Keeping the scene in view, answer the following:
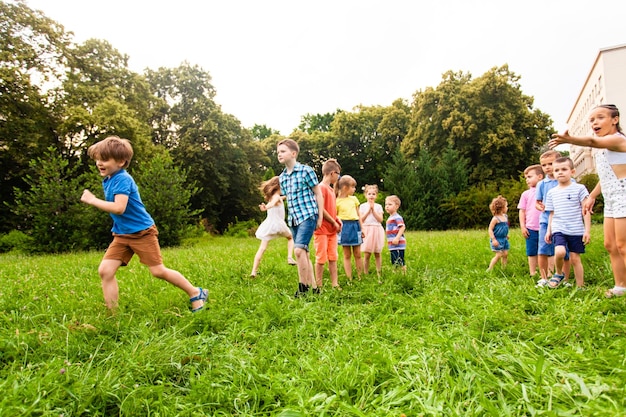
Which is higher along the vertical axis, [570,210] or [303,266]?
[570,210]

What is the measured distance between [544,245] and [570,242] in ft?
1.66

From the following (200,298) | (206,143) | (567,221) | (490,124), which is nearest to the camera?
(200,298)

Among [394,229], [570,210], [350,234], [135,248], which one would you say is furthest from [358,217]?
[135,248]

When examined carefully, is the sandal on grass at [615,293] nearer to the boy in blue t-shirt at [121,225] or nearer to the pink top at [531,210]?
the pink top at [531,210]

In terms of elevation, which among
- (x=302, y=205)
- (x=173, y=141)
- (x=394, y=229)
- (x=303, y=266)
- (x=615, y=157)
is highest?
(x=173, y=141)

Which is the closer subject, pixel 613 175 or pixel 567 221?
pixel 613 175

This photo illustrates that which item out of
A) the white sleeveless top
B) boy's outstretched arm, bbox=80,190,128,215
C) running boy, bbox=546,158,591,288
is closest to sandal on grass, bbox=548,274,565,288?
running boy, bbox=546,158,591,288

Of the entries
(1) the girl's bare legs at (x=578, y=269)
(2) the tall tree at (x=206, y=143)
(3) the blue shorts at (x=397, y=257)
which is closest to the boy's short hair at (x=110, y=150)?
(3) the blue shorts at (x=397, y=257)

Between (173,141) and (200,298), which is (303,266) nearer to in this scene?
(200,298)

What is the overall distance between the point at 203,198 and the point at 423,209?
51.8ft

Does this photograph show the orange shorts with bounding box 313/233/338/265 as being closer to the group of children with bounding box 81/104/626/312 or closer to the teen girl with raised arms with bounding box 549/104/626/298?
the group of children with bounding box 81/104/626/312

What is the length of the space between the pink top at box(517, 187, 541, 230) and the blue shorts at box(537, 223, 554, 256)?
0.98 ft

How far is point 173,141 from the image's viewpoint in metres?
29.4

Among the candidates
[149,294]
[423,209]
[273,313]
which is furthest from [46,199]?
[423,209]
